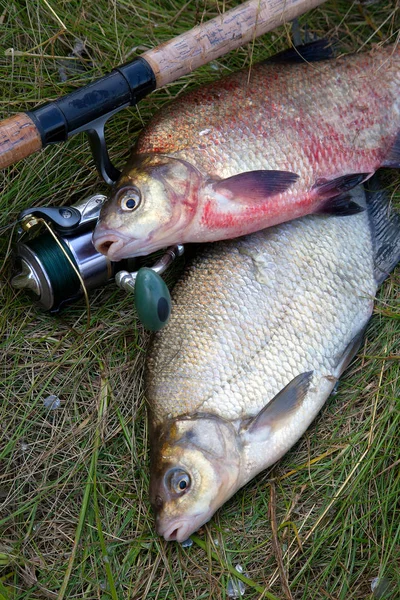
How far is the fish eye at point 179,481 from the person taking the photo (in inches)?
106

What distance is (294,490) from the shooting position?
3.01 m

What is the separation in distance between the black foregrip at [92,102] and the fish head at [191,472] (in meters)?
1.14

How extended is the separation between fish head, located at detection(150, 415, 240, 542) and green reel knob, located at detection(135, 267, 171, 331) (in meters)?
0.40

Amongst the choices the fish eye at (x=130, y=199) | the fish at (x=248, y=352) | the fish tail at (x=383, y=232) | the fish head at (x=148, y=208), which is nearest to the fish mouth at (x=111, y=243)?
the fish head at (x=148, y=208)

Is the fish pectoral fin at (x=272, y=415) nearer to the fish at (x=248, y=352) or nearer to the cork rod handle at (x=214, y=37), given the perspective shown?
the fish at (x=248, y=352)

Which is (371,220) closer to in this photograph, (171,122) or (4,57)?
(171,122)

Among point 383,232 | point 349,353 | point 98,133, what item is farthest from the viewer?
point 383,232

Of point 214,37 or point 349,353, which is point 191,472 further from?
point 214,37

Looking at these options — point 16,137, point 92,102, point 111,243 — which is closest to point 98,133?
point 92,102

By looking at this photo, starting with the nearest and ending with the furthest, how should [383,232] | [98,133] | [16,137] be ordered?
[16,137] < [98,133] < [383,232]

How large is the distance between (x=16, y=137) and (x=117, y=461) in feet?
4.36

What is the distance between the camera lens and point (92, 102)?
277 cm

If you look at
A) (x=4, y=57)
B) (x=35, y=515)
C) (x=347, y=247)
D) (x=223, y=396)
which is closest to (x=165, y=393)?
(x=223, y=396)

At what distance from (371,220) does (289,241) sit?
0.43 metres
